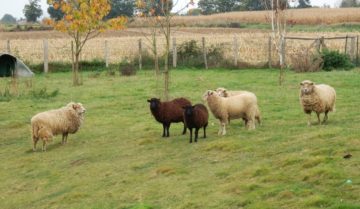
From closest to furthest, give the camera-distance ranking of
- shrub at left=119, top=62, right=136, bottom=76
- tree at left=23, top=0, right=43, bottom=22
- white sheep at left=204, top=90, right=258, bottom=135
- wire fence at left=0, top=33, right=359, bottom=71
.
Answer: white sheep at left=204, top=90, right=258, bottom=135 → shrub at left=119, top=62, right=136, bottom=76 → wire fence at left=0, top=33, right=359, bottom=71 → tree at left=23, top=0, right=43, bottom=22

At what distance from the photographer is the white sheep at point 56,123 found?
17000mm

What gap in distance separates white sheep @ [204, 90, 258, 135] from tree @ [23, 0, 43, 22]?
99.1 metres

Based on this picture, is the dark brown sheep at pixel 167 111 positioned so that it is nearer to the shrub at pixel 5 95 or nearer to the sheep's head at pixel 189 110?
the sheep's head at pixel 189 110

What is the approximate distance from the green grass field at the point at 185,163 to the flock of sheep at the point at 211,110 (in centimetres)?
37

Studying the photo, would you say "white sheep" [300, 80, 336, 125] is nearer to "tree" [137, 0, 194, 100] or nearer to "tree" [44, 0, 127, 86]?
"tree" [137, 0, 194, 100]

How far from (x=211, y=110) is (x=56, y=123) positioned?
13.6ft

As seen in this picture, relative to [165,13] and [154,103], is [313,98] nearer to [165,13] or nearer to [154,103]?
[154,103]

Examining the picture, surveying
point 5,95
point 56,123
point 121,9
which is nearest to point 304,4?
point 121,9

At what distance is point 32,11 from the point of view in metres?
112

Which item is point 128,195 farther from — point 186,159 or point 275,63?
point 275,63

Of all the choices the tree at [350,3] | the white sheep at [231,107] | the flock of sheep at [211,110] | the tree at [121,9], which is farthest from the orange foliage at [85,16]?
the tree at [350,3]

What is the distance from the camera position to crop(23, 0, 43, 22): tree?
364 ft

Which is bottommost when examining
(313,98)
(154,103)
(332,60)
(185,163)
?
(185,163)

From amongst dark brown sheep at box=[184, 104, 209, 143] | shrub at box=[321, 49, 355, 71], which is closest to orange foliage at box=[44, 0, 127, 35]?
shrub at box=[321, 49, 355, 71]
